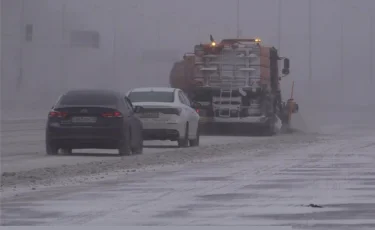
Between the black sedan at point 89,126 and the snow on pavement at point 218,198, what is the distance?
2.37m

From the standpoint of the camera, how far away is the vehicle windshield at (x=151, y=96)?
2892 cm


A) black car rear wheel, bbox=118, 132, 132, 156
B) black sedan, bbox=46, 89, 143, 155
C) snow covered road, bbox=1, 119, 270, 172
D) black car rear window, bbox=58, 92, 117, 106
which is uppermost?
black car rear window, bbox=58, 92, 117, 106

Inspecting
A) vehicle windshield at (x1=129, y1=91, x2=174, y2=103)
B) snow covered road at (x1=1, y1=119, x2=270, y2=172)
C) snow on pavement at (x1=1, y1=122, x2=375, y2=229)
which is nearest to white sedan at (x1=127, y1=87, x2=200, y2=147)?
vehicle windshield at (x1=129, y1=91, x2=174, y2=103)

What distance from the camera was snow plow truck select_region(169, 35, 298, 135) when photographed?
38969mm

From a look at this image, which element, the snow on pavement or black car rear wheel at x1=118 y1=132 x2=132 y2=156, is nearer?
the snow on pavement

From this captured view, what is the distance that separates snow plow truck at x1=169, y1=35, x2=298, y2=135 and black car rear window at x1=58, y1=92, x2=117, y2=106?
13.8 meters

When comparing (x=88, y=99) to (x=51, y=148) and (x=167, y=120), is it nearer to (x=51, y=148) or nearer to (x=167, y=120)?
(x=51, y=148)

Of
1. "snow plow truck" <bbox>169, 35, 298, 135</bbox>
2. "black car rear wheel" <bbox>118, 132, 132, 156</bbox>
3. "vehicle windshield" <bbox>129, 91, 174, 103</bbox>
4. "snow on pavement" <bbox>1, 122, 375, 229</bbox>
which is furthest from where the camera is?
→ "snow plow truck" <bbox>169, 35, 298, 135</bbox>

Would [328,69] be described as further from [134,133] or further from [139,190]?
[139,190]

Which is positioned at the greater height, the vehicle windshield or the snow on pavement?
the vehicle windshield

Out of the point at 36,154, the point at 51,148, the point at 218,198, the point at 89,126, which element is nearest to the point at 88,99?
the point at 89,126

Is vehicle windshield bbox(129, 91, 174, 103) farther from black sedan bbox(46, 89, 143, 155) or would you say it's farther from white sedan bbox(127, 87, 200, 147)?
black sedan bbox(46, 89, 143, 155)

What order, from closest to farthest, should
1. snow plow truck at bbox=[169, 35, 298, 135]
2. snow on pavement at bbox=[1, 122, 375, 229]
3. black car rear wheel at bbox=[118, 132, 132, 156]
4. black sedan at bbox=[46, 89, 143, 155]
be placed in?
snow on pavement at bbox=[1, 122, 375, 229]
black sedan at bbox=[46, 89, 143, 155]
black car rear wheel at bbox=[118, 132, 132, 156]
snow plow truck at bbox=[169, 35, 298, 135]

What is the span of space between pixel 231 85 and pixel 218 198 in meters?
25.2
